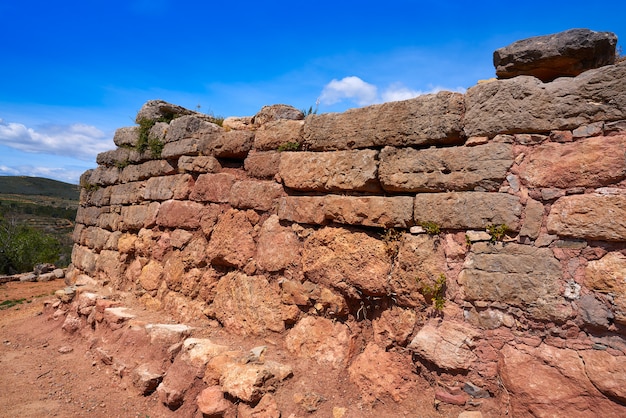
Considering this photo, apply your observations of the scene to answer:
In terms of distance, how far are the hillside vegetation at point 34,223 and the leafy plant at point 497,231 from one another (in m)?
8.64

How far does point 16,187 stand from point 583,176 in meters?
71.8

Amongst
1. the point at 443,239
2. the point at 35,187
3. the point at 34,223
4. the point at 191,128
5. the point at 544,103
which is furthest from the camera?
the point at 35,187

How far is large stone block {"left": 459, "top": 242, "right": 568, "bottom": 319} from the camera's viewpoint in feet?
8.70

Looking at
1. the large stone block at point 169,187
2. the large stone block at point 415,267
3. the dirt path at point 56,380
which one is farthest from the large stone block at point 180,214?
the large stone block at point 415,267

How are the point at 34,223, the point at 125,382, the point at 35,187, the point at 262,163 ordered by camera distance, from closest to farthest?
the point at 125,382 → the point at 262,163 → the point at 34,223 → the point at 35,187

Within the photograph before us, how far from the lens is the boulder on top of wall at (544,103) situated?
262 centimetres

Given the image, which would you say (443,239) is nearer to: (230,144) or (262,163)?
(262,163)

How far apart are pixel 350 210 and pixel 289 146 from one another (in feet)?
3.74

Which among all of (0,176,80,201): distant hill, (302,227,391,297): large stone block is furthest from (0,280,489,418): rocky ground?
(0,176,80,201): distant hill

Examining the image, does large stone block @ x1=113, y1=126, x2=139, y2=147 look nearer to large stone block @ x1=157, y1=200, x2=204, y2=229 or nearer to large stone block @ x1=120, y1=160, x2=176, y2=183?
large stone block @ x1=120, y1=160, x2=176, y2=183

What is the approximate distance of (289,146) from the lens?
14.3ft

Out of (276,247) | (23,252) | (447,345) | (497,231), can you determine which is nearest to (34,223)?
(23,252)

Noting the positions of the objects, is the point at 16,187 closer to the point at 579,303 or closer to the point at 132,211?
the point at 132,211

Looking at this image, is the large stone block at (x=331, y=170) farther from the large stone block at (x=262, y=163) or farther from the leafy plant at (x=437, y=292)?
the leafy plant at (x=437, y=292)
